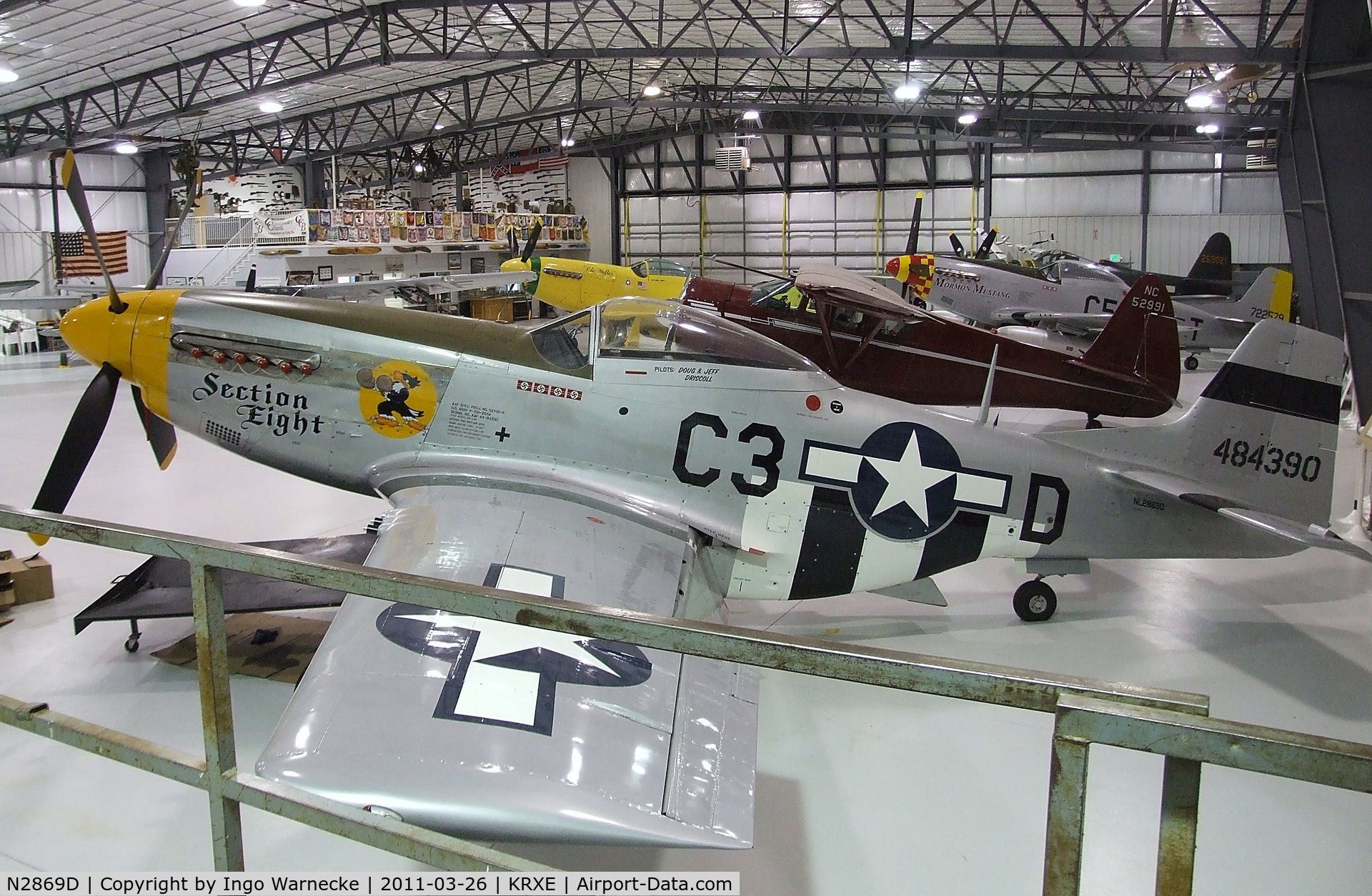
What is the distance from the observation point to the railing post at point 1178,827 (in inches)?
51.1

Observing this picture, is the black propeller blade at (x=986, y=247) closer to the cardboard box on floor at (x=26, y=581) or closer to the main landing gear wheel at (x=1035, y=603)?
the main landing gear wheel at (x=1035, y=603)

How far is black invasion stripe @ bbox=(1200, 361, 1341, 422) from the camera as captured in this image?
18.1 feet

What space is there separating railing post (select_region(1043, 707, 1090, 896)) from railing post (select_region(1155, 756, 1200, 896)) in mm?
111

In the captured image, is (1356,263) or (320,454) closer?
(320,454)

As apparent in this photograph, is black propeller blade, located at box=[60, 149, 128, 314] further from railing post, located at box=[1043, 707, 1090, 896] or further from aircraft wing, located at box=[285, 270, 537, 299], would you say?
aircraft wing, located at box=[285, 270, 537, 299]

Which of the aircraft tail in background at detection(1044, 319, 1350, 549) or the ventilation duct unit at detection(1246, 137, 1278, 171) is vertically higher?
the ventilation duct unit at detection(1246, 137, 1278, 171)

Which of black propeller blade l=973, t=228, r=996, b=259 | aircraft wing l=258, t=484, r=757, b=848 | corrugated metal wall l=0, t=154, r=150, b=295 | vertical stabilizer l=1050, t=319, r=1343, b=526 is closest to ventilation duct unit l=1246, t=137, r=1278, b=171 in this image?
black propeller blade l=973, t=228, r=996, b=259

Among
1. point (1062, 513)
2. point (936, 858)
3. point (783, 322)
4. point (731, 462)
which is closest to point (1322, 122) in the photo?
point (783, 322)

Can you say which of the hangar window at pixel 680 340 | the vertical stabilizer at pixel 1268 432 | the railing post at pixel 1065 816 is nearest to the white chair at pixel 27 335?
the hangar window at pixel 680 340

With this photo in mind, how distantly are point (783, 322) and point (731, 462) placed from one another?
16.0 feet

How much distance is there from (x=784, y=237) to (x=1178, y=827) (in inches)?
1347

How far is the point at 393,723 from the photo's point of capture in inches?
104

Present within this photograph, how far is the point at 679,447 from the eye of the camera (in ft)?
15.9

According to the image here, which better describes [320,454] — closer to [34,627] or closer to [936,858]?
[34,627]
